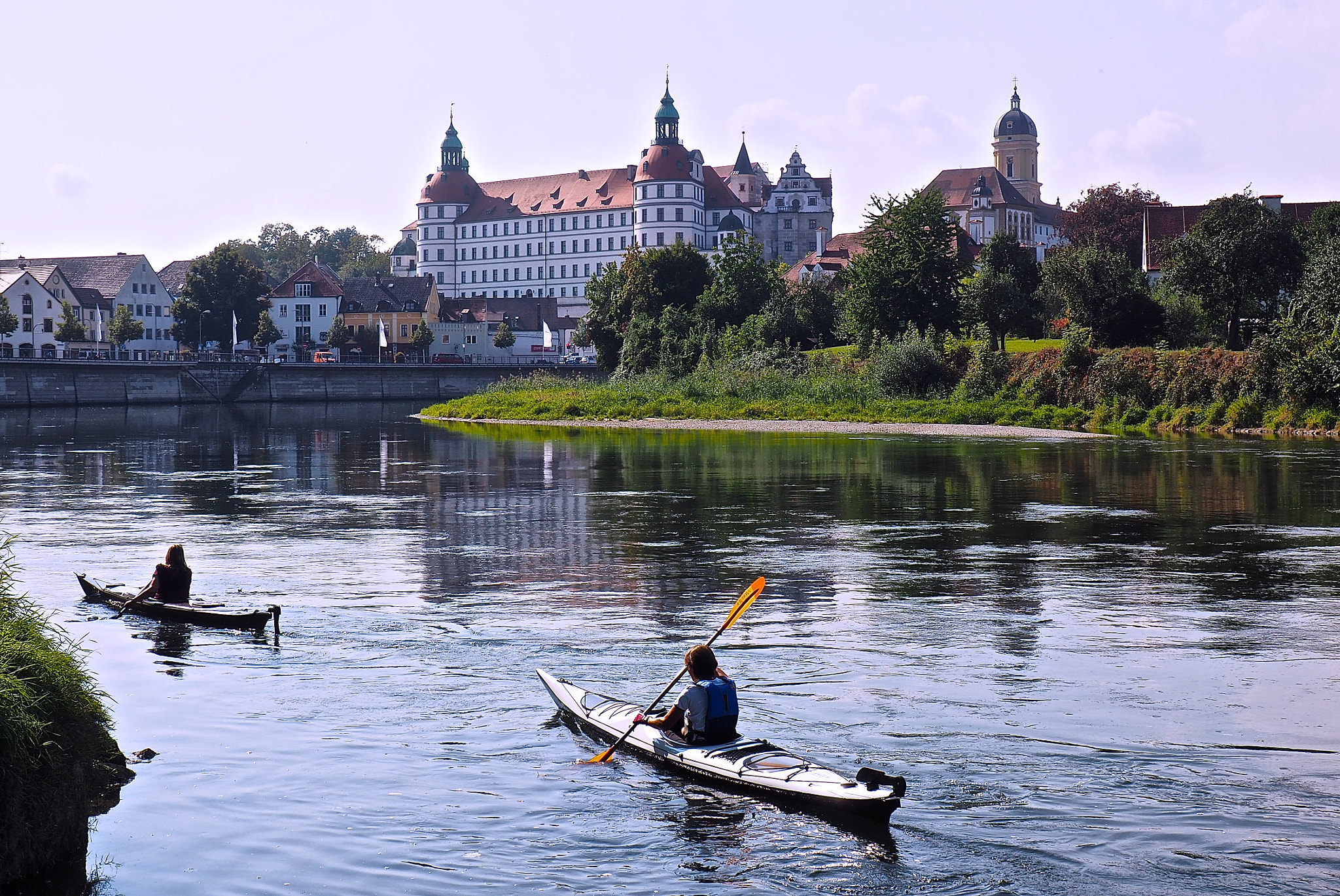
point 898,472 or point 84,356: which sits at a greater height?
point 84,356

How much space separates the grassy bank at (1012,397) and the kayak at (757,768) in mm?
53815

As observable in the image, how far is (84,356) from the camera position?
129875 millimetres

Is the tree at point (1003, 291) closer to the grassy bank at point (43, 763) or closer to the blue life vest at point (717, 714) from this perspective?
the blue life vest at point (717, 714)

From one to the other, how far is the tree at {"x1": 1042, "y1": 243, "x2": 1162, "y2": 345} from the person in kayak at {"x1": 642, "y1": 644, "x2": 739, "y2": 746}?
210 feet

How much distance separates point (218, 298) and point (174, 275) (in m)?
38.7

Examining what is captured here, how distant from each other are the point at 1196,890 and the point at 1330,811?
2286mm

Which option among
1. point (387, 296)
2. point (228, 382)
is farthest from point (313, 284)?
point (228, 382)

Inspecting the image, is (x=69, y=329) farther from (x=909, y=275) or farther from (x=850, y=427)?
(x=850, y=427)

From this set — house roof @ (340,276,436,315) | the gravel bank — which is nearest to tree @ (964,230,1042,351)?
the gravel bank

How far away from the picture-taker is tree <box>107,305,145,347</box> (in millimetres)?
144750

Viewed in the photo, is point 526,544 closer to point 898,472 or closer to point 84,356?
point 898,472

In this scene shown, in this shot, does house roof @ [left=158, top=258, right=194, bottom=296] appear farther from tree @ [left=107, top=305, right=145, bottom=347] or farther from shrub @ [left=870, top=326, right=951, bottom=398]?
shrub @ [left=870, top=326, right=951, bottom=398]

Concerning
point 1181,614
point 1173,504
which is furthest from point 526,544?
point 1173,504

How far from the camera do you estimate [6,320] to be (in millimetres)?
129625
